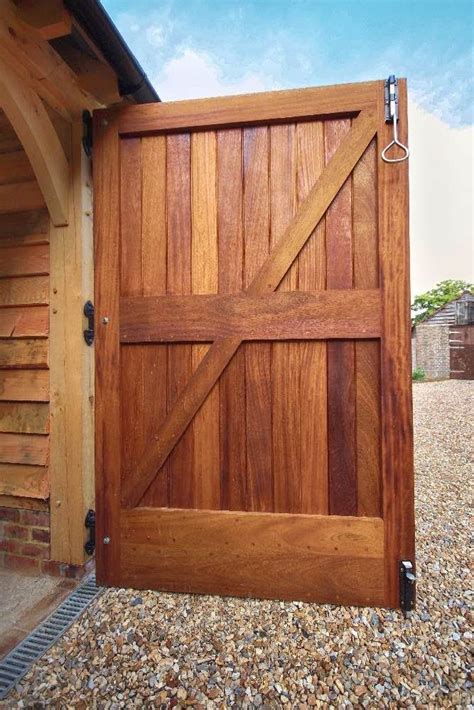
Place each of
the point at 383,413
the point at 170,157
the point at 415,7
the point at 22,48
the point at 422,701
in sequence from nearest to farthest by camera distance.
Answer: the point at 422,701, the point at 22,48, the point at 383,413, the point at 170,157, the point at 415,7

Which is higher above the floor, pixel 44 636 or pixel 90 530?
pixel 90 530

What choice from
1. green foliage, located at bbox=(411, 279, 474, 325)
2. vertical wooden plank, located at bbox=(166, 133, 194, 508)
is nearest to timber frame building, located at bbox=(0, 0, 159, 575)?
vertical wooden plank, located at bbox=(166, 133, 194, 508)

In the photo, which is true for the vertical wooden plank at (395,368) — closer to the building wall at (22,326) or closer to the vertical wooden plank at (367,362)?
the vertical wooden plank at (367,362)

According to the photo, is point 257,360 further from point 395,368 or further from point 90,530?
point 90,530

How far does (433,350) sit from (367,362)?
44.9 ft

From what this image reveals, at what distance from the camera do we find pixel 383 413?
1460 millimetres

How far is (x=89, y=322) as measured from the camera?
1644mm

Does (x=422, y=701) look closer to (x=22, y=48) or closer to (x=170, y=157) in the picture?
(x=170, y=157)

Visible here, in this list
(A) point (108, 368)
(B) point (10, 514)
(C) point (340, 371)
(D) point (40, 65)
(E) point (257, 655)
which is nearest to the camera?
(E) point (257, 655)

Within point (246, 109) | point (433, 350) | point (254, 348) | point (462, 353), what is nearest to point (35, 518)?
point (254, 348)

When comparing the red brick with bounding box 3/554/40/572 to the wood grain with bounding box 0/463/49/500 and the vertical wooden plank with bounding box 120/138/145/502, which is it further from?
the vertical wooden plank with bounding box 120/138/145/502

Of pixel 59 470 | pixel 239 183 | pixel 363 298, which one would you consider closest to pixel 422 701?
pixel 363 298

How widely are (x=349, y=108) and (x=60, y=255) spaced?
147cm

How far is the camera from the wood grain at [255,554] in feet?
4.82
